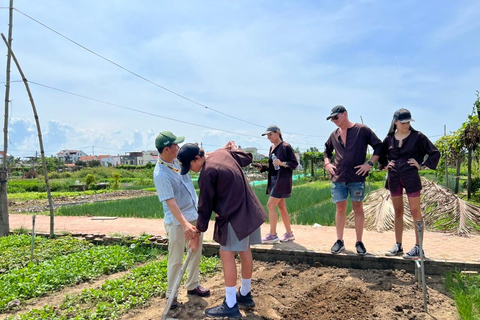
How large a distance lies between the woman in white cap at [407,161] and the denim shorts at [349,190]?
31 cm

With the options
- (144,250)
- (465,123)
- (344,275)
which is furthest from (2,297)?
(465,123)

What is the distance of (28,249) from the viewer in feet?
18.3

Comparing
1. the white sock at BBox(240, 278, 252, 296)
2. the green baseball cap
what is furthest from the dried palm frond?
the green baseball cap

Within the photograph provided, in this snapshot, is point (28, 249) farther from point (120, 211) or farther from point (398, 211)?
point (398, 211)

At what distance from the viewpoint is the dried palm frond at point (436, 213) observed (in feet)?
19.5

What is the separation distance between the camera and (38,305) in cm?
368

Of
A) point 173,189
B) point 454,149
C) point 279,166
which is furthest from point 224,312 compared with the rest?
point 454,149

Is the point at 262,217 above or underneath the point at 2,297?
above

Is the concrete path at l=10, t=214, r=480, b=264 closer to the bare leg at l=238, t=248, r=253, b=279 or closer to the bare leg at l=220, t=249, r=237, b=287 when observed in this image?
the bare leg at l=238, t=248, r=253, b=279

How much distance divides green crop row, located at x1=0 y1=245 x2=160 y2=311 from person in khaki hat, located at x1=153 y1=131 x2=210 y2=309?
1.56m

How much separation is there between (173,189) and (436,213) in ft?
17.0

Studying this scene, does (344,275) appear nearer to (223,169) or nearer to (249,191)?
(249,191)

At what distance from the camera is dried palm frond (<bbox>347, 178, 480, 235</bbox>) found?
5941 mm

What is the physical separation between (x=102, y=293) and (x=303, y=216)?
4.59 m
